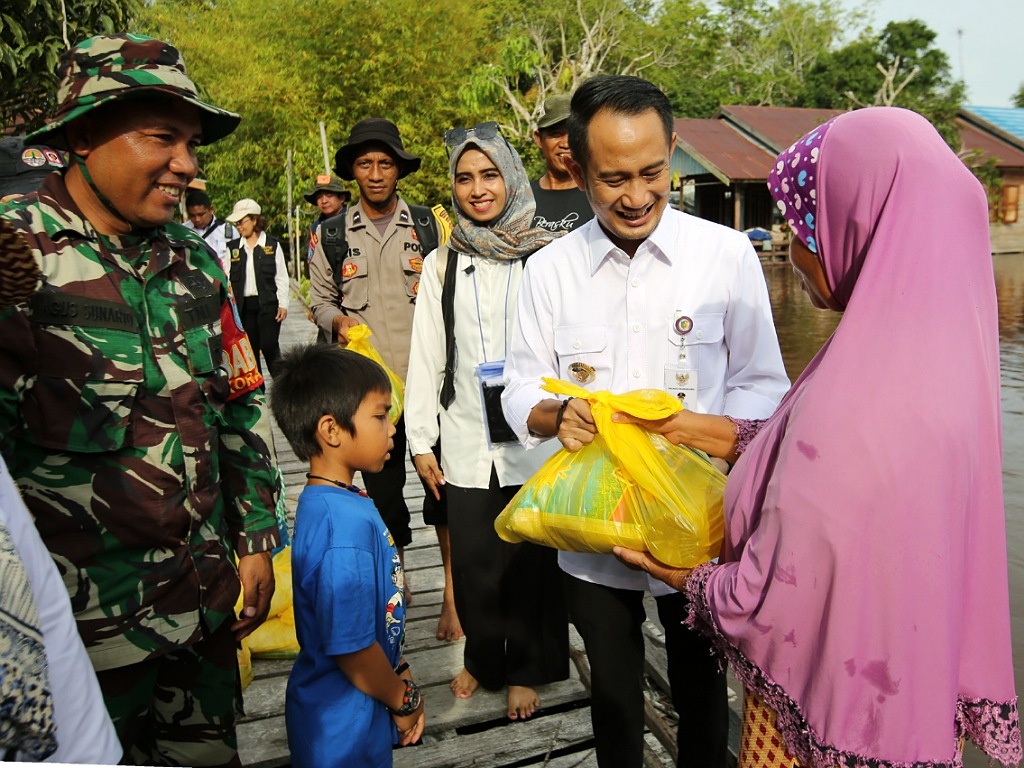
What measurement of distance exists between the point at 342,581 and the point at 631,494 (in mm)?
712

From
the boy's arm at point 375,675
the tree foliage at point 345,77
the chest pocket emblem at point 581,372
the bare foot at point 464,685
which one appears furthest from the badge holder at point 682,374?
the tree foliage at point 345,77

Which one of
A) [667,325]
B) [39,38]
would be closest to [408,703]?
[667,325]

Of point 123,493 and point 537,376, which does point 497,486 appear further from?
point 123,493

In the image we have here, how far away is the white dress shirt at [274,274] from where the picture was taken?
26.5 ft

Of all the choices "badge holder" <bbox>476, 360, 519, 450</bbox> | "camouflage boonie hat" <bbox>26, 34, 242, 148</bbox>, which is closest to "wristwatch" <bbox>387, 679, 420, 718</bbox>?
"badge holder" <bbox>476, 360, 519, 450</bbox>

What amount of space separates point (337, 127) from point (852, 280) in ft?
A: 53.5

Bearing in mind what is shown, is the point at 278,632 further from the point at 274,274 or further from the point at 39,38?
the point at 274,274

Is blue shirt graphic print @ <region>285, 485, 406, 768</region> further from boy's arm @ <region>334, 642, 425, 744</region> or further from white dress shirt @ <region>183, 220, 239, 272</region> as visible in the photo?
white dress shirt @ <region>183, 220, 239, 272</region>

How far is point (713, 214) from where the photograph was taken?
103ft

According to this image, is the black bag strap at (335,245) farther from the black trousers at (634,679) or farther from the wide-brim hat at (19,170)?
the black trousers at (634,679)

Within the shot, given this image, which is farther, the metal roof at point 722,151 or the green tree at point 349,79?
the metal roof at point 722,151

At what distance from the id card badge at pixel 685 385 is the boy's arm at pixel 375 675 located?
1.02 metres

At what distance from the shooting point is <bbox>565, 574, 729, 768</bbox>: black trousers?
2.27 meters

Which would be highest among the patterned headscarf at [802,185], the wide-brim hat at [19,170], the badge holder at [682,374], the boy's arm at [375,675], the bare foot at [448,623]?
the wide-brim hat at [19,170]
